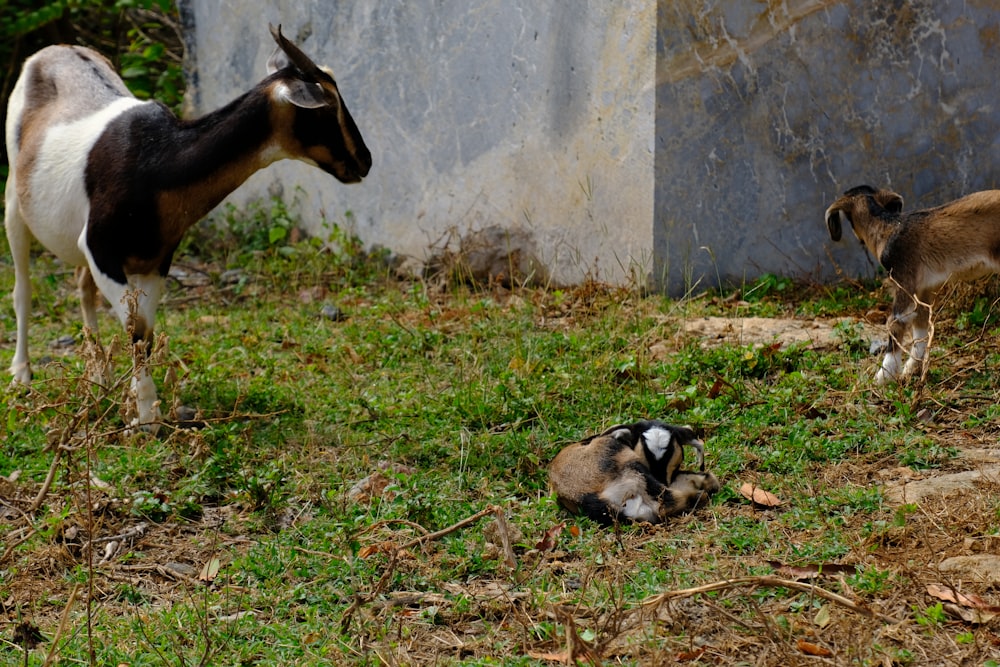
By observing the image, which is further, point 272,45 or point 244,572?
point 272,45

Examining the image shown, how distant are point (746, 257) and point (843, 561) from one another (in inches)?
137

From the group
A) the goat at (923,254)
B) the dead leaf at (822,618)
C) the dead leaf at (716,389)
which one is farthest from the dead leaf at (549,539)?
the goat at (923,254)

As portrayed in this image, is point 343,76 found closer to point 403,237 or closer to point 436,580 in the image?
point 403,237

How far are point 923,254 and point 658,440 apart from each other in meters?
2.00

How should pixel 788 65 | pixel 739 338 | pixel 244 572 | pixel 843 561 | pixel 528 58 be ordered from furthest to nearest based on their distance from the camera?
pixel 528 58, pixel 788 65, pixel 739 338, pixel 244 572, pixel 843 561

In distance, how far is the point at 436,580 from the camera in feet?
13.1

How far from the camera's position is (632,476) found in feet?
14.4

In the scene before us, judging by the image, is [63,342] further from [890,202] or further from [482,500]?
[890,202]

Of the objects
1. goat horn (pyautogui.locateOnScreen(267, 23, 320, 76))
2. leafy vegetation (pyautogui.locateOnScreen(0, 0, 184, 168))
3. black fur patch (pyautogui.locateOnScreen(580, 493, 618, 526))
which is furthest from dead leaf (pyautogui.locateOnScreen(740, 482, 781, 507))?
leafy vegetation (pyautogui.locateOnScreen(0, 0, 184, 168))

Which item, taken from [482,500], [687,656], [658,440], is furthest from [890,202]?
[687,656]

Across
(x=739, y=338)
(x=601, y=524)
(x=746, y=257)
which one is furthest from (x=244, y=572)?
(x=746, y=257)

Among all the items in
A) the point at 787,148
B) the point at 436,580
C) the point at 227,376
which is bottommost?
the point at 227,376

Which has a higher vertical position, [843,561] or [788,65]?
[788,65]

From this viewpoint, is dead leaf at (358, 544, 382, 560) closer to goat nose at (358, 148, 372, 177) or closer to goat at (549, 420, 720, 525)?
goat at (549, 420, 720, 525)
